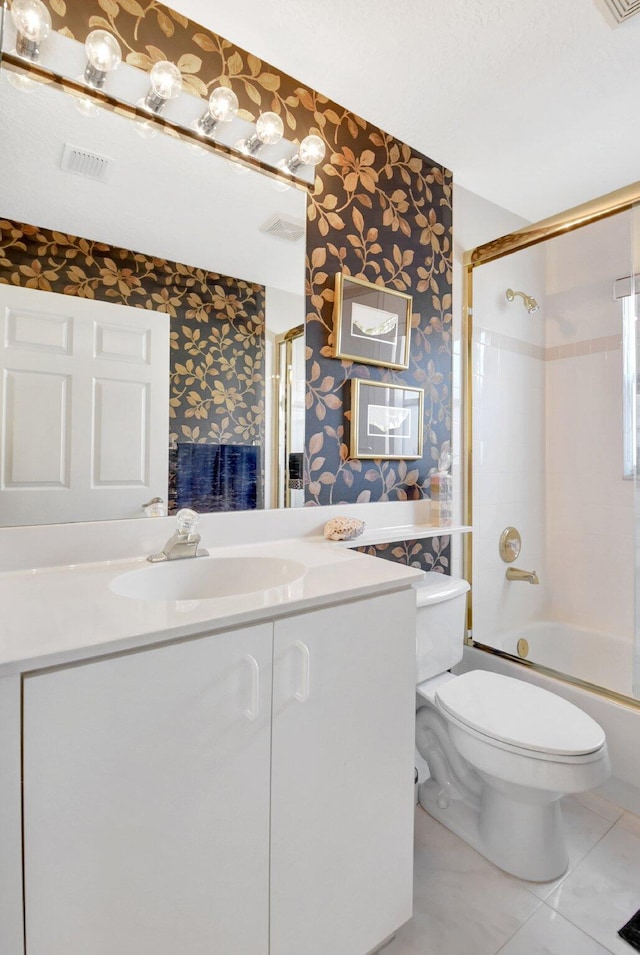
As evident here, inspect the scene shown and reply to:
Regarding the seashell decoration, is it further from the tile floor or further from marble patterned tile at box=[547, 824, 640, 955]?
marble patterned tile at box=[547, 824, 640, 955]

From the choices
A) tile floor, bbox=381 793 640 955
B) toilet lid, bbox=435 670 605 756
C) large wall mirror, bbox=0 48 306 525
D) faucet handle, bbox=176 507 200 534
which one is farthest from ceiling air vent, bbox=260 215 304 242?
tile floor, bbox=381 793 640 955

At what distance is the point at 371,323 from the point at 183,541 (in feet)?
3.39

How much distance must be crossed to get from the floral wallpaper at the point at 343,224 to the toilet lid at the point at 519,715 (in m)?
0.56

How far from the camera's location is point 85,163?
1155 millimetres

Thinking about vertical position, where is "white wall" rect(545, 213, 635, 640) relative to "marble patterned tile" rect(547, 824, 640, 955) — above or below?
above

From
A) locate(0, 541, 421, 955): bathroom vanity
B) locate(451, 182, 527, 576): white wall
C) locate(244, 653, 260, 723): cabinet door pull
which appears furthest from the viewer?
locate(451, 182, 527, 576): white wall

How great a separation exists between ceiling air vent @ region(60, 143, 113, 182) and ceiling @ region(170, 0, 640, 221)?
0.53m

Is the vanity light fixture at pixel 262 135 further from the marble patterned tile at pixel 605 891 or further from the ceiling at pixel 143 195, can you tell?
the marble patterned tile at pixel 605 891

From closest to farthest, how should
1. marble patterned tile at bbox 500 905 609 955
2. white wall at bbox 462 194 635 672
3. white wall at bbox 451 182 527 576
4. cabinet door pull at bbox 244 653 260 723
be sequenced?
cabinet door pull at bbox 244 653 260 723
marble patterned tile at bbox 500 905 609 955
white wall at bbox 451 182 527 576
white wall at bbox 462 194 635 672

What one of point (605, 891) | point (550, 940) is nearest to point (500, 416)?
point (605, 891)

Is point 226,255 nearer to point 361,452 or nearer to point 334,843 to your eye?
point 361,452

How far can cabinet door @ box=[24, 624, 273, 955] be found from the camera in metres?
0.63

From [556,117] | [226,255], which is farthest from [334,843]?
[556,117]

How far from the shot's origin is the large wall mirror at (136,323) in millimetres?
1074
